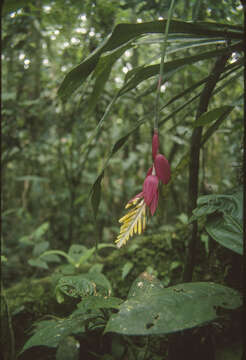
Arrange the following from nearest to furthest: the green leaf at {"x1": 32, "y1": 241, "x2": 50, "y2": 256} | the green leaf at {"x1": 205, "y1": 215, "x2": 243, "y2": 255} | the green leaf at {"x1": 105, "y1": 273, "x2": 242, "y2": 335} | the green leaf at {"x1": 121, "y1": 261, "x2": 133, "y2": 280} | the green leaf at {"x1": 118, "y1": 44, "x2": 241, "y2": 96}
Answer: the green leaf at {"x1": 105, "y1": 273, "x2": 242, "y2": 335}, the green leaf at {"x1": 205, "y1": 215, "x2": 243, "y2": 255}, the green leaf at {"x1": 118, "y1": 44, "x2": 241, "y2": 96}, the green leaf at {"x1": 121, "y1": 261, "x2": 133, "y2": 280}, the green leaf at {"x1": 32, "y1": 241, "x2": 50, "y2": 256}

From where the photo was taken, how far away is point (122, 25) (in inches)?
23.0

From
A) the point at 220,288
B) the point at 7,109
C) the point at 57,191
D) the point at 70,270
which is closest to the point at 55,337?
the point at 220,288

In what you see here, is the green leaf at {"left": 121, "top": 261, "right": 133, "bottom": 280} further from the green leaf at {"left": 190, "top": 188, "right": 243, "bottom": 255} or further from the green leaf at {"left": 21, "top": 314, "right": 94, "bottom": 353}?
the green leaf at {"left": 190, "top": 188, "right": 243, "bottom": 255}

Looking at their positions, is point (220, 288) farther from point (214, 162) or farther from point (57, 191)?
point (57, 191)

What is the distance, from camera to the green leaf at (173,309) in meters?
0.45

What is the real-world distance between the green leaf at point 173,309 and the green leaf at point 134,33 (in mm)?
514

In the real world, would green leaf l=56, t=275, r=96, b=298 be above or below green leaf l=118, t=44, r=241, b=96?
below

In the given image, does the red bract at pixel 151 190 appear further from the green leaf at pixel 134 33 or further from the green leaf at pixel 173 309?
the green leaf at pixel 134 33

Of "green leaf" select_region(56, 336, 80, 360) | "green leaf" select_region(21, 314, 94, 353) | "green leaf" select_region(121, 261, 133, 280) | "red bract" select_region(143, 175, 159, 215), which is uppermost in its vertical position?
"red bract" select_region(143, 175, 159, 215)

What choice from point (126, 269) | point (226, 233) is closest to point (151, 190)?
point (226, 233)

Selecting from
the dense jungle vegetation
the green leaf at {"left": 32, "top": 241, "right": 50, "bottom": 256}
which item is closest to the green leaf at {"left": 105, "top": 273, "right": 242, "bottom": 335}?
the dense jungle vegetation

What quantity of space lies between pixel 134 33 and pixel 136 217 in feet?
1.36

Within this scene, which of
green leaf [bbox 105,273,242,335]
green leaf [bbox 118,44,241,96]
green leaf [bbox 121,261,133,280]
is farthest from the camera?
green leaf [bbox 121,261,133,280]

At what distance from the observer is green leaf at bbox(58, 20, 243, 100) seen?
0.60 metres
